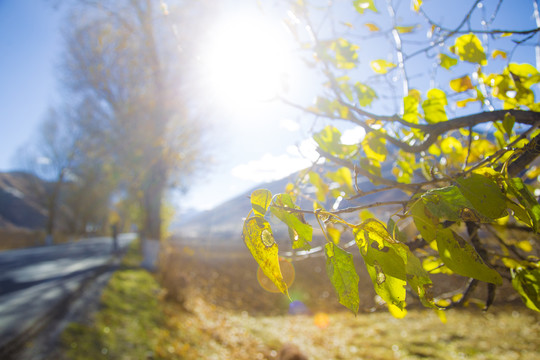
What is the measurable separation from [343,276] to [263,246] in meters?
0.11

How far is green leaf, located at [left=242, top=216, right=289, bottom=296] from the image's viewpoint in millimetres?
368

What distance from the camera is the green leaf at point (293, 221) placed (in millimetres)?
407

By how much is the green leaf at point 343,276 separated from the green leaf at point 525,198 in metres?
0.24

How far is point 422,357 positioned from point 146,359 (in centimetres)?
431

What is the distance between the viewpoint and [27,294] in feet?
17.3

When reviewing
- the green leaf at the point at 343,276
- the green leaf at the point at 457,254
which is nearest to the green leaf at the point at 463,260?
the green leaf at the point at 457,254

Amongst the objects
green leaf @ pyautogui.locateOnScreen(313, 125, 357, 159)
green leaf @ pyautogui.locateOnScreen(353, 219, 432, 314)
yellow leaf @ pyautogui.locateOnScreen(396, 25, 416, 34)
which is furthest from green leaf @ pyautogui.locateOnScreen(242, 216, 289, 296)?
yellow leaf @ pyautogui.locateOnScreen(396, 25, 416, 34)

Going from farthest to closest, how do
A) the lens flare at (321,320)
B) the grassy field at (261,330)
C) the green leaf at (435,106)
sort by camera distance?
the lens flare at (321,320) < the grassy field at (261,330) < the green leaf at (435,106)

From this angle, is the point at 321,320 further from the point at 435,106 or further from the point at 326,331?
the point at 435,106

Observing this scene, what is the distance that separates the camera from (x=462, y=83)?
0.89 metres

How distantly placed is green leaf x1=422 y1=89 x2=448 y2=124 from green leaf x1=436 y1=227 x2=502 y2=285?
520 millimetres

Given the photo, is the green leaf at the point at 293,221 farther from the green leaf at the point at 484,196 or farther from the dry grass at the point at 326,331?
the dry grass at the point at 326,331

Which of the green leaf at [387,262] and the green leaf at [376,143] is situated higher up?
the green leaf at [376,143]

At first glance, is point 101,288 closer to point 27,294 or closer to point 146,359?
point 27,294
